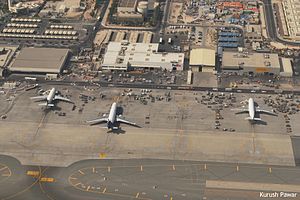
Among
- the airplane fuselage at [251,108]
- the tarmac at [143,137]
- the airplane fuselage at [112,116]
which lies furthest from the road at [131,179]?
the airplane fuselage at [251,108]

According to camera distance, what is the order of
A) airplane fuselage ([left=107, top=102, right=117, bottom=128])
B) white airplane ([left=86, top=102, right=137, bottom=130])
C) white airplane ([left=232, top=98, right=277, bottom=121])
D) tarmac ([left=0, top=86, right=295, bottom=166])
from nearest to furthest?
tarmac ([left=0, top=86, right=295, bottom=166]) → airplane fuselage ([left=107, top=102, right=117, bottom=128]) → white airplane ([left=86, top=102, right=137, bottom=130]) → white airplane ([left=232, top=98, right=277, bottom=121])

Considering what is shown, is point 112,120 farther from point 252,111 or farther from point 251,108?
point 251,108

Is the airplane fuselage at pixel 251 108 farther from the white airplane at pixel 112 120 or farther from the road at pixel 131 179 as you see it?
the white airplane at pixel 112 120

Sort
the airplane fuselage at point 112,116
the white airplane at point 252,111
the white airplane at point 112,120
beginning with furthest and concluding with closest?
the white airplane at point 252,111
the white airplane at point 112,120
the airplane fuselage at point 112,116

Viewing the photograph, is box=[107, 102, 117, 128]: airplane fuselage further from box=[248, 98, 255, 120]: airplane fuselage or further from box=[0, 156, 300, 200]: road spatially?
A: box=[248, 98, 255, 120]: airplane fuselage

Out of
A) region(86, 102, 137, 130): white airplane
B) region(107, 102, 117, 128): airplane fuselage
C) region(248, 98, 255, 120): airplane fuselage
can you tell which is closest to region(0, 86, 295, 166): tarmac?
region(86, 102, 137, 130): white airplane

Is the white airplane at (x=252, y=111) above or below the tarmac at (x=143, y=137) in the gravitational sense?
above

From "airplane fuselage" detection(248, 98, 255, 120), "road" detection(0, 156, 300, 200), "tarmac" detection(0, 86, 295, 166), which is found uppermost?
"airplane fuselage" detection(248, 98, 255, 120)

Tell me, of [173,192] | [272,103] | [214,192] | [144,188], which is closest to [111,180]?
[144,188]

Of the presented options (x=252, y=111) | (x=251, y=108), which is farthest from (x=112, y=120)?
(x=251, y=108)

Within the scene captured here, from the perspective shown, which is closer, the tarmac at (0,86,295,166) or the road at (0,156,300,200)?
the road at (0,156,300,200)

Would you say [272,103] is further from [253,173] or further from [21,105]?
[21,105]

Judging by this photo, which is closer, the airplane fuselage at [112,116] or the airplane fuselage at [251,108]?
the airplane fuselage at [112,116]
